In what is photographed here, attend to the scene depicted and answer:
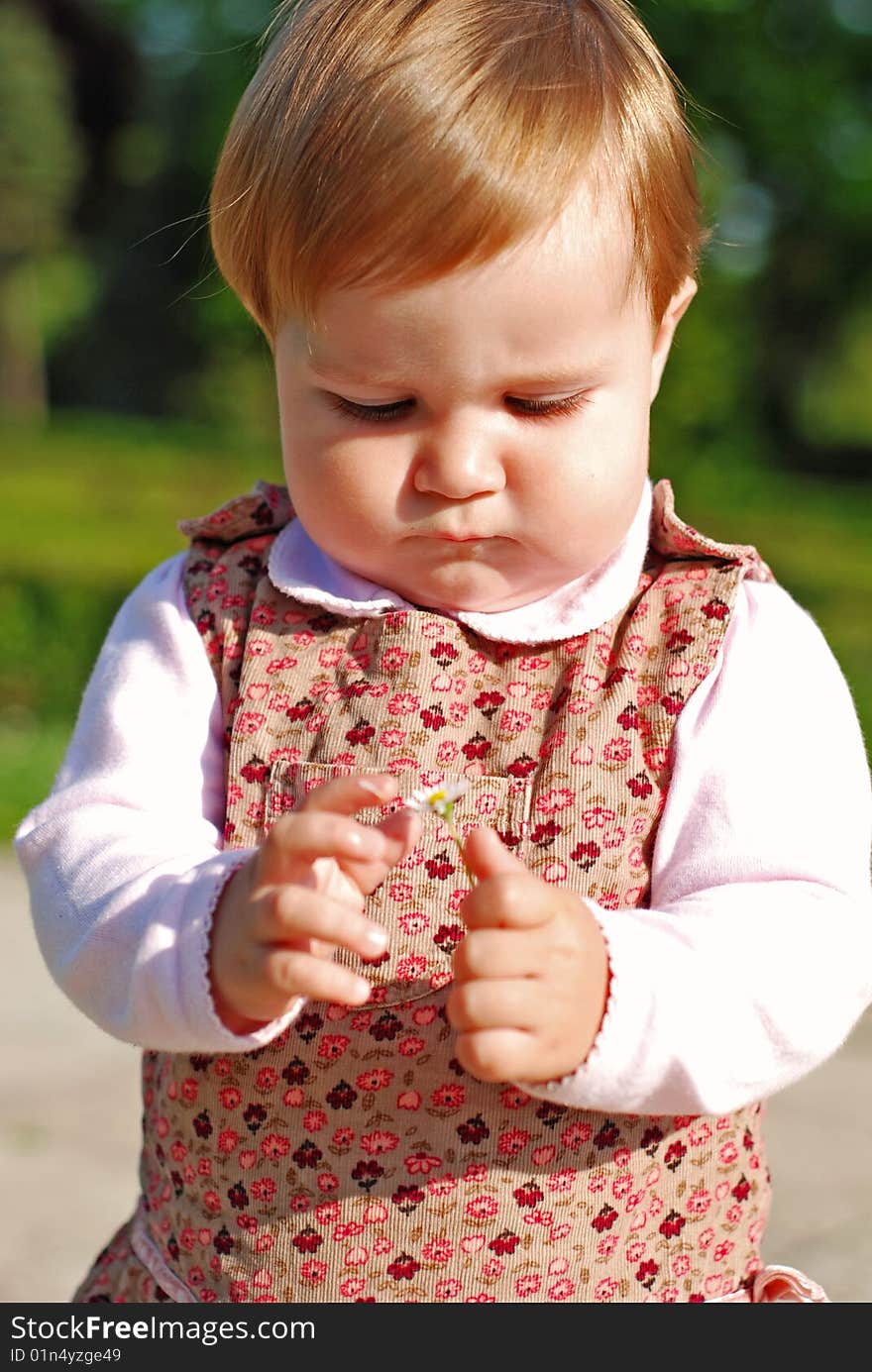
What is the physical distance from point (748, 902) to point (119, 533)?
1830cm

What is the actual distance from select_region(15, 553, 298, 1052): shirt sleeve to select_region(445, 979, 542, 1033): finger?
27cm

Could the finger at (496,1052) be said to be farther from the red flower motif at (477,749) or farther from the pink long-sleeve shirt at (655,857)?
the red flower motif at (477,749)

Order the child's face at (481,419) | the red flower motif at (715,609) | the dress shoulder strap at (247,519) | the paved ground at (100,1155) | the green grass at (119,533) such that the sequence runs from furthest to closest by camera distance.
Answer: the green grass at (119,533) < the paved ground at (100,1155) < the dress shoulder strap at (247,519) < the red flower motif at (715,609) < the child's face at (481,419)

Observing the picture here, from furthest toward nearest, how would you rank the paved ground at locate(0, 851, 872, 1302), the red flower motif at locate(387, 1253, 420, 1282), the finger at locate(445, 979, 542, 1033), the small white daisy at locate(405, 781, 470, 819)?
the paved ground at locate(0, 851, 872, 1302) → the red flower motif at locate(387, 1253, 420, 1282) → the small white daisy at locate(405, 781, 470, 819) → the finger at locate(445, 979, 542, 1033)

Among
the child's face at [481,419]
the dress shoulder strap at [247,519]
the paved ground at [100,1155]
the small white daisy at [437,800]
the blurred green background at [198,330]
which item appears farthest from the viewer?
the blurred green background at [198,330]

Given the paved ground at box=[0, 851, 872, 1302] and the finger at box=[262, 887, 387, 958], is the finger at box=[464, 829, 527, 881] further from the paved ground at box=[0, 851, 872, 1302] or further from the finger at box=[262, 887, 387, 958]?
the paved ground at box=[0, 851, 872, 1302]

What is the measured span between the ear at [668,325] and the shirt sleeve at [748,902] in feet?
1.02

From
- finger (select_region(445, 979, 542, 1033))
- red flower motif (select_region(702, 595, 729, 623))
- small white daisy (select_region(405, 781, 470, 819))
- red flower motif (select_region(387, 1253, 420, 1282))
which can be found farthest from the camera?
red flower motif (select_region(702, 595, 729, 623))

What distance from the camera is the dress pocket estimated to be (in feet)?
5.86

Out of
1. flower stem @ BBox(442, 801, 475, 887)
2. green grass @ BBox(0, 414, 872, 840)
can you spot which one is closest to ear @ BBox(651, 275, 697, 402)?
flower stem @ BBox(442, 801, 475, 887)

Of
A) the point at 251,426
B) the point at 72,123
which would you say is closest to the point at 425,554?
the point at 251,426

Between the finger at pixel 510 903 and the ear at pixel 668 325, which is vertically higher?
the ear at pixel 668 325

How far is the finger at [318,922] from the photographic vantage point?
1.48 meters

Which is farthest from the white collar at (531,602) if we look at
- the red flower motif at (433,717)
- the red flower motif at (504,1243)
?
the red flower motif at (504,1243)
